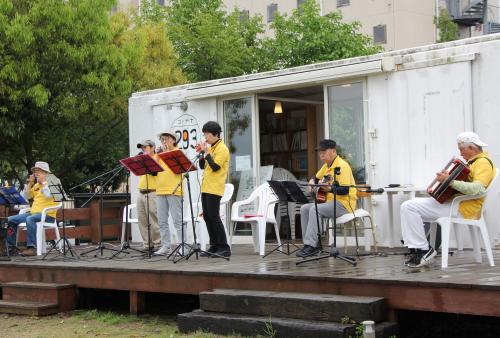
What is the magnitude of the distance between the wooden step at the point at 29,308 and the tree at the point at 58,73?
5139 millimetres

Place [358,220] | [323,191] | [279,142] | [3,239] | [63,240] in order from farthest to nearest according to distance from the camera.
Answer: [279,142] < [3,239] < [63,240] < [358,220] < [323,191]

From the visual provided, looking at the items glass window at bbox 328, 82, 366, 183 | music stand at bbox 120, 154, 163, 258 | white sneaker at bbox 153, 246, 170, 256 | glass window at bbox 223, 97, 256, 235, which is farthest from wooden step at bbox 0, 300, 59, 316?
glass window at bbox 328, 82, 366, 183

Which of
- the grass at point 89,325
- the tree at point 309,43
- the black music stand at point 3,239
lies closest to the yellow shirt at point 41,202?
the black music stand at point 3,239

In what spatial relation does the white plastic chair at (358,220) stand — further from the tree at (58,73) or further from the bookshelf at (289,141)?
the tree at (58,73)

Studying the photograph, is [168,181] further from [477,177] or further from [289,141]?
[289,141]

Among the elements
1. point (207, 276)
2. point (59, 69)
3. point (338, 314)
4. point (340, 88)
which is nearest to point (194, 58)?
point (59, 69)

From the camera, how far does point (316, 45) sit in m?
22.9

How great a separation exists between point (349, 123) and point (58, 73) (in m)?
5.94

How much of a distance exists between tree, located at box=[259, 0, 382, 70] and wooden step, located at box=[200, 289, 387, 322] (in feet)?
54.6

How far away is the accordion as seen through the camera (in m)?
6.77

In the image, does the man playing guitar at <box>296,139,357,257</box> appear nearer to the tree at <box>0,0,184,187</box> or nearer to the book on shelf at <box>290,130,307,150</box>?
the book on shelf at <box>290,130,307,150</box>

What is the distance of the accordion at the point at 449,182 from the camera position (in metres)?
6.77

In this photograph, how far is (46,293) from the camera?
28.5 ft

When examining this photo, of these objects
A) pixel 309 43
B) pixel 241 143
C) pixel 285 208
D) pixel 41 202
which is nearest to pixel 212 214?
pixel 241 143
